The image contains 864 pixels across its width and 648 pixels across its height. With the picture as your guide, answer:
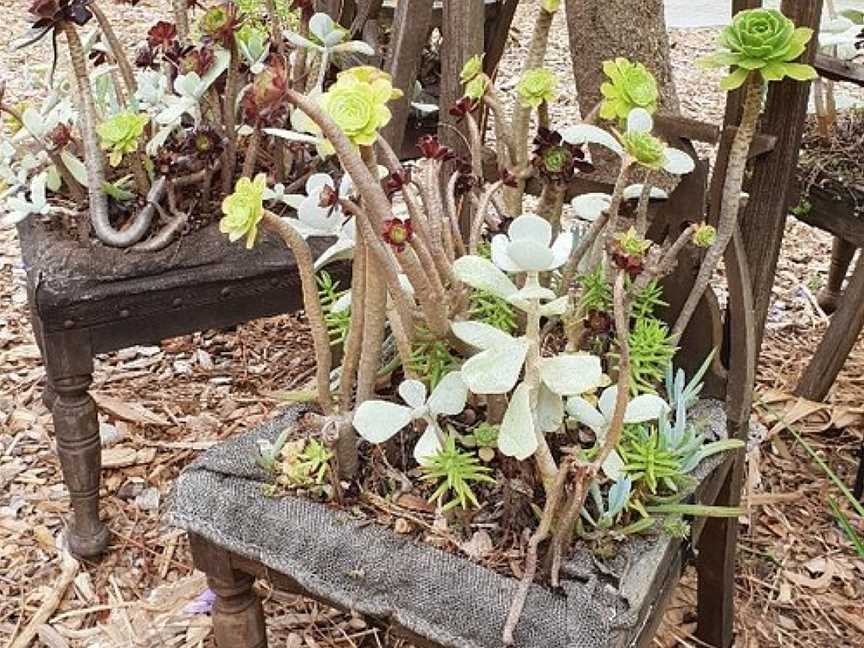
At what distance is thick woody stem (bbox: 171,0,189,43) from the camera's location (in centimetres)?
148

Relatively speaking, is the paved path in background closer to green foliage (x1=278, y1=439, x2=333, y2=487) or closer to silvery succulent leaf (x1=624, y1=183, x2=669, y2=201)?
silvery succulent leaf (x1=624, y1=183, x2=669, y2=201)

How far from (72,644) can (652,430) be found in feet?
3.06

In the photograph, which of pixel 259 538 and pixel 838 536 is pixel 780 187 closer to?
pixel 259 538

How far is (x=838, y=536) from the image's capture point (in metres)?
1.58

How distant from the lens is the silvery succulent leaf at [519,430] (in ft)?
2.50

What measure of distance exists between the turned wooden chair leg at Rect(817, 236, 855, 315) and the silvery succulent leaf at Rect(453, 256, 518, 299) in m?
1.47

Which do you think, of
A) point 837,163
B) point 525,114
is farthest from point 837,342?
point 525,114

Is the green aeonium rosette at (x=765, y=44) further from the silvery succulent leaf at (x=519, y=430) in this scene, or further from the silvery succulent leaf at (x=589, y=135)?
the silvery succulent leaf at (x=519, y=430)

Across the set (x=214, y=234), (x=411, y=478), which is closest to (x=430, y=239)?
(x=411, y=478)

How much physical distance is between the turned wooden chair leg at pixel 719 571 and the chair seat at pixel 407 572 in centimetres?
21

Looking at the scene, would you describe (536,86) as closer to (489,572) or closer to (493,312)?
(493,312)

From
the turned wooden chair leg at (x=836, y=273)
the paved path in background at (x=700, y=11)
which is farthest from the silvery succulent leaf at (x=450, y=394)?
the paved path in background at (x=700, y=11)

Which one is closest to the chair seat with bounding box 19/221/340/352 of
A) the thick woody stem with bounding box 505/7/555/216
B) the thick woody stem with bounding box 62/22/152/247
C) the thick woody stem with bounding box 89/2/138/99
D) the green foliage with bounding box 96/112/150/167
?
the thick woody stem with bounding box 62/22/152/247

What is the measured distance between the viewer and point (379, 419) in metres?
0.84
